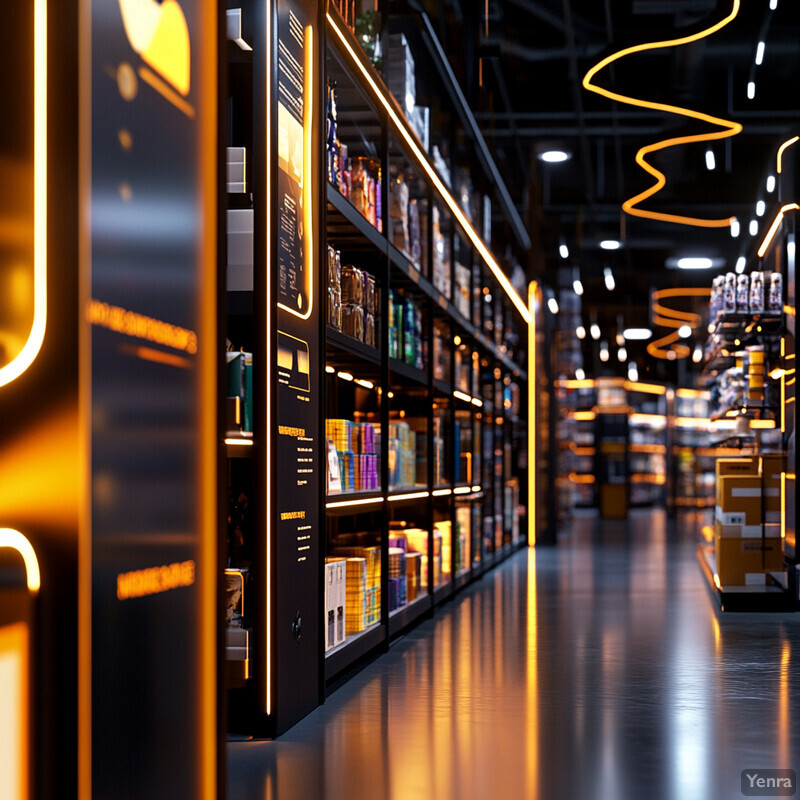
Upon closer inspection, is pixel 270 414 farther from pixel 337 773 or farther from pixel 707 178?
pixel 707 178

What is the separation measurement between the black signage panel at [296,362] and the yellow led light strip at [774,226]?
496cm

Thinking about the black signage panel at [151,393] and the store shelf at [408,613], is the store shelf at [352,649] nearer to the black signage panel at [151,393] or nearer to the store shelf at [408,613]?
the store shelf at [408,613]

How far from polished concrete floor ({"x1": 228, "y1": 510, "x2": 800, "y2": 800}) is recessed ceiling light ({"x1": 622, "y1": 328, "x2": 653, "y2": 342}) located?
21166 mm

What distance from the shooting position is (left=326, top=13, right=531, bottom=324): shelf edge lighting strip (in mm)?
5530

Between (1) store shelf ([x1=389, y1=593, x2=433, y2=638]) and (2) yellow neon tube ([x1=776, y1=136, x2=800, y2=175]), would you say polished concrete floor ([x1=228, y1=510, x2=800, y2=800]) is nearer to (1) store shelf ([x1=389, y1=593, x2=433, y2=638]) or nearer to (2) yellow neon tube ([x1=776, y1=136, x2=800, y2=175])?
(1) store shelf ([x1=389, y1=593, x2=433, y2=638])

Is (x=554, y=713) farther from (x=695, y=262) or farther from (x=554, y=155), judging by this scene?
(x=695, y=262)

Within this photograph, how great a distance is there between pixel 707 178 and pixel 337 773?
496 inches

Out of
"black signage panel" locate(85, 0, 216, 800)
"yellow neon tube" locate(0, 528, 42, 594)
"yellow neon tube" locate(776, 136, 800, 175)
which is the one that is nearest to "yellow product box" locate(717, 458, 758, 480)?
"yellow neon tube" locate(776, 136, 800, 175)

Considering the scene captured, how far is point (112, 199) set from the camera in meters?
2.31

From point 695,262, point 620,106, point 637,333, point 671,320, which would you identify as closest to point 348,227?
point 620,106

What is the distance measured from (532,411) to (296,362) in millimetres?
11061

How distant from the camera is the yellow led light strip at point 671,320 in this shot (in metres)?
19.5

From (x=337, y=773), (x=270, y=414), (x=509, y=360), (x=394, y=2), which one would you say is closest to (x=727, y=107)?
(x=509, y=360)

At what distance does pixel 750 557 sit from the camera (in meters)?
8.77
